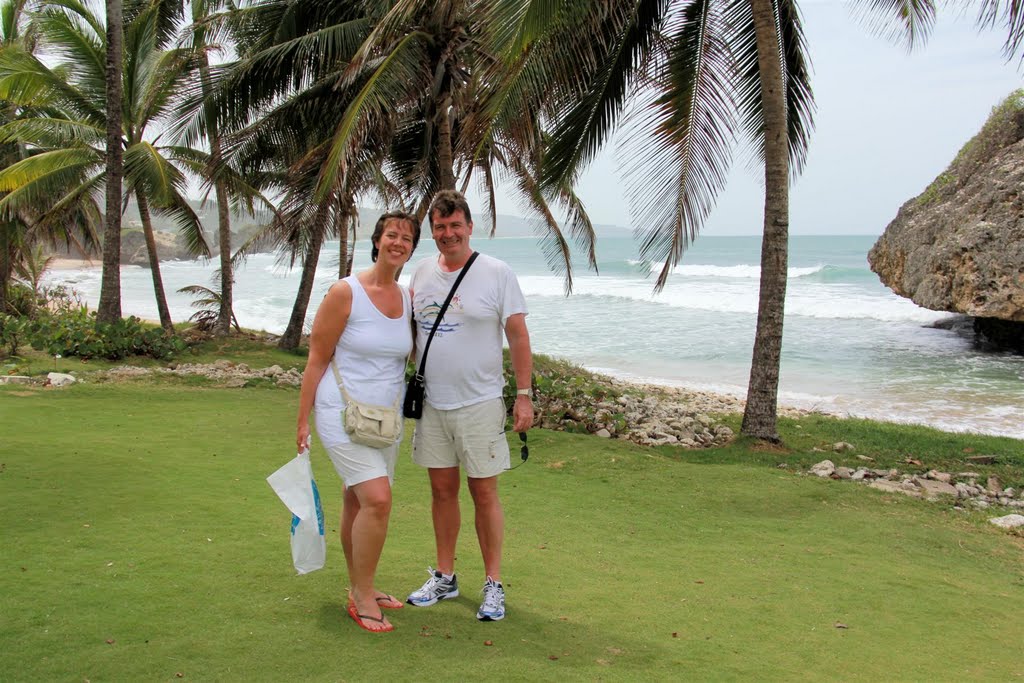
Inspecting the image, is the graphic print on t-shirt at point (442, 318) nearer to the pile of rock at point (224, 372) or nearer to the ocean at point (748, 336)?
the ocean at point (748, 336)

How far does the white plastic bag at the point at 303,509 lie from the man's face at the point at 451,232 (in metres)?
1.03

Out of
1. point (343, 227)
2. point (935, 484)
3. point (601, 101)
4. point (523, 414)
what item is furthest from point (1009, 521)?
point (343, 227)

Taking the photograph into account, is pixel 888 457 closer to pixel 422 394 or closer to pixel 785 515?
pixel 785 515

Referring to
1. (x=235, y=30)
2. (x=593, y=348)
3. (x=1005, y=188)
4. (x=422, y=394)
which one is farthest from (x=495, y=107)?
(x=593, y=348)

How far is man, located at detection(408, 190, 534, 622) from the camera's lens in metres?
3.67

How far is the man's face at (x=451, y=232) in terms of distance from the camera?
364 centimetres

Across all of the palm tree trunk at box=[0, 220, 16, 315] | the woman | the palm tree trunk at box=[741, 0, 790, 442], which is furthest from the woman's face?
the palm tree trunk at box=[0, 220, 16, 315]

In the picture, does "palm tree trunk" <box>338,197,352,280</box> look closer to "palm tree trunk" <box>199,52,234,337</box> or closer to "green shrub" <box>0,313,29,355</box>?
"palm tree trunk" <box>199,52,234,337</box>

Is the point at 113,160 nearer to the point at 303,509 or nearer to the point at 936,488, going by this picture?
the point at 303,509

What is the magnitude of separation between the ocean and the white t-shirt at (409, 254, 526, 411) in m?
4.33

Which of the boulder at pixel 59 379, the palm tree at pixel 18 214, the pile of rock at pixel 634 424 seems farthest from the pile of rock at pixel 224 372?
the palm tree at pixel 18 214

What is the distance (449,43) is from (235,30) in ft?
14.4

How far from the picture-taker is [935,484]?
290 inches

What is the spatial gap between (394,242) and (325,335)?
47cm
